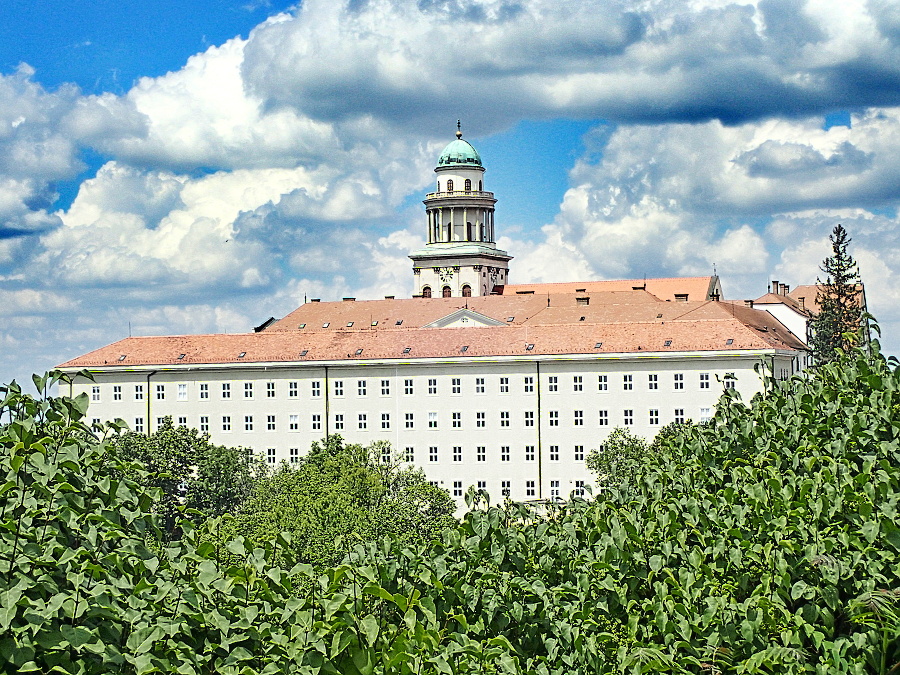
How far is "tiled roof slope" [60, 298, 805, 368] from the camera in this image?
2724 inches

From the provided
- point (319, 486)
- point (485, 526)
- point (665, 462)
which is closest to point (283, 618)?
point (485, 526)

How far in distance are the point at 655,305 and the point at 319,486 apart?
40470mm

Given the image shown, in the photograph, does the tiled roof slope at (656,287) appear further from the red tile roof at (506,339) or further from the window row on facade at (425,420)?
the window row on facade at (425,420)

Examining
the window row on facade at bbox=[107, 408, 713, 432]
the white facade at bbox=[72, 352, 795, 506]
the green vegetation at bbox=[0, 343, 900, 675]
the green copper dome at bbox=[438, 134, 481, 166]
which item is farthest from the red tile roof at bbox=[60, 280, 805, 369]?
the green vegetation at bbox=[0, 343, 900, 675]

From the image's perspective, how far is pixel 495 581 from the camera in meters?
7.52

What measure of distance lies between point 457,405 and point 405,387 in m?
3.31

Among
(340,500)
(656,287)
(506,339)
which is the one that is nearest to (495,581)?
(340,500)

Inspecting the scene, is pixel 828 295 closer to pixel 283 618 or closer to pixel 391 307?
pixel 391 307

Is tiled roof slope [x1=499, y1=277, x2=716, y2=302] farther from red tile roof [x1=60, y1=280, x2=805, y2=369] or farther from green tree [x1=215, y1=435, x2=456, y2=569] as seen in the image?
green tree [x1=215, y1=435, x2=456, y2=569]

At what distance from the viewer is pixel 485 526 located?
802 centimetres

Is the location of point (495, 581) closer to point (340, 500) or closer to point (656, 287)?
point (340, 500)

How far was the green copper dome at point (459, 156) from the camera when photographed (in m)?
128

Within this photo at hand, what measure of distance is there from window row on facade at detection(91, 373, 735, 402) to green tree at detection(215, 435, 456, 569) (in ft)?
16.1

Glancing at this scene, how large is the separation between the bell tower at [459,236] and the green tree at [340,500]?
56349 millimetres
